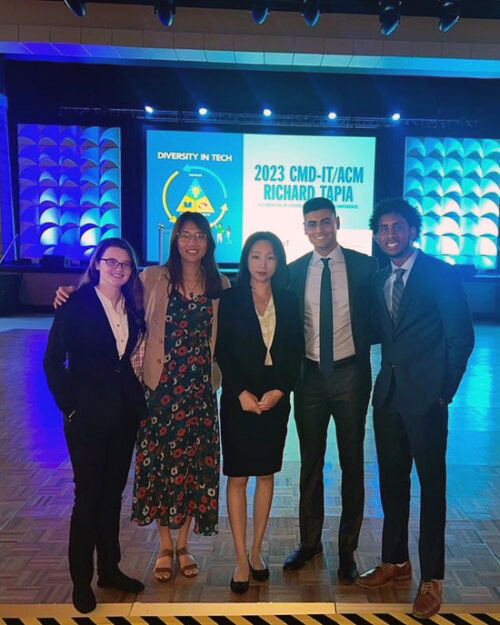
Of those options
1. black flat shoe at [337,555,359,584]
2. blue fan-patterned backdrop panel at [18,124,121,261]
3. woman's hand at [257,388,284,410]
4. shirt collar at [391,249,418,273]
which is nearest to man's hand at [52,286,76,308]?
woman's hand at [257,388,284,410]

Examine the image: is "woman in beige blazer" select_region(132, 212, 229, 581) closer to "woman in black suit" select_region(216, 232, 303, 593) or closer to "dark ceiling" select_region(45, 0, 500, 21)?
"woman in black suit" select_region(216, 232, 303, 593)

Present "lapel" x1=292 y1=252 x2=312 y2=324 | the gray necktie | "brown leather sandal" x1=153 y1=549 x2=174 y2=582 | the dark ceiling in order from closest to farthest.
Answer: the gray necktie
"brown leather sandal" x1=153 y1=549 x2=174 y2=582
"lapel" x1=292 y1=252 x2=312 y2=324
the dark ceiling

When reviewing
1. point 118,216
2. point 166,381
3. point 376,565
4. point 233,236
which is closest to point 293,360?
point 166,381

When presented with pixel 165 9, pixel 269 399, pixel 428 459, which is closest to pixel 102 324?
pixel 269 399

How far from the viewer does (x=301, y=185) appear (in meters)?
11.3

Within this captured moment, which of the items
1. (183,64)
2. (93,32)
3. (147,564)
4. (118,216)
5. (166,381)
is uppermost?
(183,64)

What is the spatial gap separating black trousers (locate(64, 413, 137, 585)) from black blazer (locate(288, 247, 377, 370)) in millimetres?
948

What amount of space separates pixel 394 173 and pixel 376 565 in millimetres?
10494

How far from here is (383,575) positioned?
228cm

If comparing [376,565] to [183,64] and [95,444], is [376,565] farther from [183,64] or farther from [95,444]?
[183,64]

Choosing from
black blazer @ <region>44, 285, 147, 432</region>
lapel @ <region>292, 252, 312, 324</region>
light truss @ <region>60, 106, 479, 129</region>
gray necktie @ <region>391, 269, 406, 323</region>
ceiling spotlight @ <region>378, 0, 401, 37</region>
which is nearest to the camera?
black blazer @ <region>44, 285, 147, 432</region>

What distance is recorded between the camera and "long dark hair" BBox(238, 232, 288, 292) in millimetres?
2264

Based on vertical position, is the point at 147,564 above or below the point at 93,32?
below

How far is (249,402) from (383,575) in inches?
37.9
